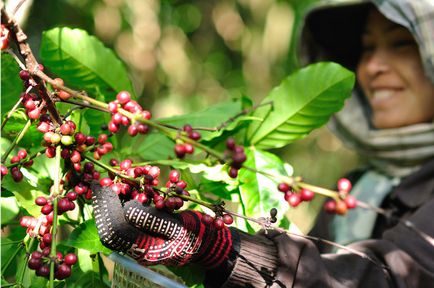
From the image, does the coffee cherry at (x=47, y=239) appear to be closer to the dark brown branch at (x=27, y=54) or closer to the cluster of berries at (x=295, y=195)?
the dark brown branch at (x=27, y=54)

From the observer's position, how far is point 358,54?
2.08 m

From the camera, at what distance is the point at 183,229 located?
844mm

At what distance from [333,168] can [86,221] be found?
3.70 meters

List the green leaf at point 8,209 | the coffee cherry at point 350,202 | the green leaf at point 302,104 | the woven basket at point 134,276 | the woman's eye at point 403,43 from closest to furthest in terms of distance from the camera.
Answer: the coffee cherry at point 350,202 < the woven basket at point 134,276 < the green leaf at point 8,209 < the green leaf at point 302,104 < the woman's eye at point 403,43

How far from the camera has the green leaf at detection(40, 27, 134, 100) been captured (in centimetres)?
104

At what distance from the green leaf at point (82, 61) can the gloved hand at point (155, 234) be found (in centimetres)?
28

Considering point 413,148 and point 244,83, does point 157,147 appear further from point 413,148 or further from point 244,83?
point 244,83

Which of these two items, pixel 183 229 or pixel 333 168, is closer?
pixel 183 229

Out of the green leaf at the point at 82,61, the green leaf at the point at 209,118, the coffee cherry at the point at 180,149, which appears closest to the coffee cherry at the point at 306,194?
the coffee cherry at the point at 180,149

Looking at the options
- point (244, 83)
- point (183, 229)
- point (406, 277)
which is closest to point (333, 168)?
point (244, 83)

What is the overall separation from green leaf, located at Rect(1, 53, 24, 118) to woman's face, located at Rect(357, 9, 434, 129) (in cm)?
101

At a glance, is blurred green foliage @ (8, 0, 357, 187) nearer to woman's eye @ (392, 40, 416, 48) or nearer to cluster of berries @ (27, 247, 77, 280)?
woman's eye @ (392, 40, 416, 48)

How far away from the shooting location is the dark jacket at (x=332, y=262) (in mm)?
916

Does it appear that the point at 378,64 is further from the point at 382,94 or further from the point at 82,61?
the point at 82,61
